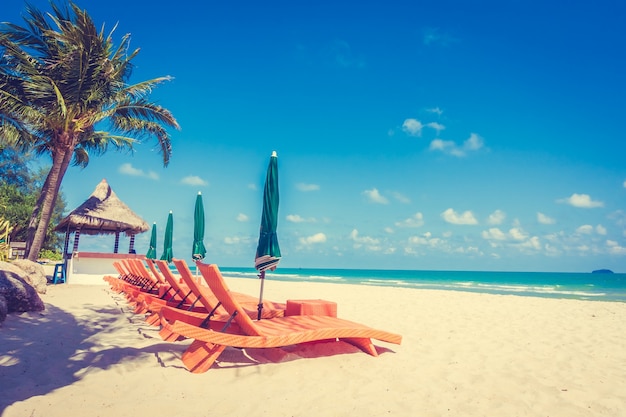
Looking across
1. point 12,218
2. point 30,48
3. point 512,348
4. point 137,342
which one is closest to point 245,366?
point 137,342

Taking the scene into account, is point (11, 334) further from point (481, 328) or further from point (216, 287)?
point (481, 328)

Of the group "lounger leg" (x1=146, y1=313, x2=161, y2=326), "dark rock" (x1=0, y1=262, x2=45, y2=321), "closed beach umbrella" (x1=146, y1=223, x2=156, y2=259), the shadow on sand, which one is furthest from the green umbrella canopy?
"closed beach umbrella" (x1=146, y1=223, x2=156, y2=259)

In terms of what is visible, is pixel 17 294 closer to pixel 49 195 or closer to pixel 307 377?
Answer: pixel 307 377

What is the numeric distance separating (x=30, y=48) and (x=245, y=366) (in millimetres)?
12729

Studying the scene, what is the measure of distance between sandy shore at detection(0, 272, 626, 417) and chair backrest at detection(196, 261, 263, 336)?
1.48ft

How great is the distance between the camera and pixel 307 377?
12.0 feet

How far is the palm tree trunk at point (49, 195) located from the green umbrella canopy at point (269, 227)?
31.3 feet

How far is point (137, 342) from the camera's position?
4.84m

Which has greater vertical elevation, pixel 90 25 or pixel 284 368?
pixel 90 25

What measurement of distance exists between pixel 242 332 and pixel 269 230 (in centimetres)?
126

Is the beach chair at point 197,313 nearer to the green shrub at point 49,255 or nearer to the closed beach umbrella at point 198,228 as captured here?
the closed beach umbrella at point 198,228

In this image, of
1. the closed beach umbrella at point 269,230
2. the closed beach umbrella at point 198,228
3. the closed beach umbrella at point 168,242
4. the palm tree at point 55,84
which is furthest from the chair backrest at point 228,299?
the palm tree at point 55,84

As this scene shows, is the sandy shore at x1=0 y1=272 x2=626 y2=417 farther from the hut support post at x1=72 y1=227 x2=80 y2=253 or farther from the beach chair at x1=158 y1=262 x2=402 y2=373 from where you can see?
the hut support post at x1=72 y1=227 x2=80 y2=253

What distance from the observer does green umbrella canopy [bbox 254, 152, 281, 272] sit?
4648 mm
